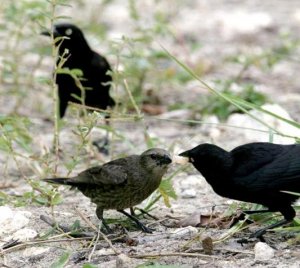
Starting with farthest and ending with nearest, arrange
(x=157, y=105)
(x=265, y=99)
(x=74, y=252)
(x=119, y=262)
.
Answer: (x=157, y=105), (x=265, y=99), (x=74, y=252), (x=119, y=262)

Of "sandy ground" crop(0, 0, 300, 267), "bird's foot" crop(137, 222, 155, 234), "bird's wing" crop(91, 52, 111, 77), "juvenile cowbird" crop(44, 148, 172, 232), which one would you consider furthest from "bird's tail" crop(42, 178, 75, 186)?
"bird's wing" crop(91, 52, 111, 77)

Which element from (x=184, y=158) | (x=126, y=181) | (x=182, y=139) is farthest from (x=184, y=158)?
(x=182, y=139)

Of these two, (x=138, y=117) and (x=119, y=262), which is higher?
(x=138, y=117)

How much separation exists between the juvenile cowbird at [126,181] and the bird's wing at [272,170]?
449 millimetres

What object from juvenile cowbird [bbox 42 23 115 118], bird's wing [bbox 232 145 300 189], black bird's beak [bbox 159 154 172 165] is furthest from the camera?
juvenile cowbird [bbox 42 23 115 118]

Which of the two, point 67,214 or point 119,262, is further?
point 67,214

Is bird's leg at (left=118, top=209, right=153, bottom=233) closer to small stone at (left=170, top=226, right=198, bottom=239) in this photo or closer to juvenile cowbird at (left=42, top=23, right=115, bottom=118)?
small stone at (left=170, top=226, right=198, bottom=239)

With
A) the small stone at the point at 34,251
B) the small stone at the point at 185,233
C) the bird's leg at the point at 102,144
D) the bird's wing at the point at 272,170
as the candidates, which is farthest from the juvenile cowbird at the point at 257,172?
the bird's leg at the point at 102,144

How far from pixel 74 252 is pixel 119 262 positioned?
376mm

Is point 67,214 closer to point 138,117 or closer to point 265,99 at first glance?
point 138,117

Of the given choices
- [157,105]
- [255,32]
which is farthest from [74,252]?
[255,32]

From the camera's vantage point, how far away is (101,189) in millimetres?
4656

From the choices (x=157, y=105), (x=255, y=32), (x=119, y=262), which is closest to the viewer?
(x=119, y=262)

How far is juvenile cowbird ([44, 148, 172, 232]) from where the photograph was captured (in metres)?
4.60
